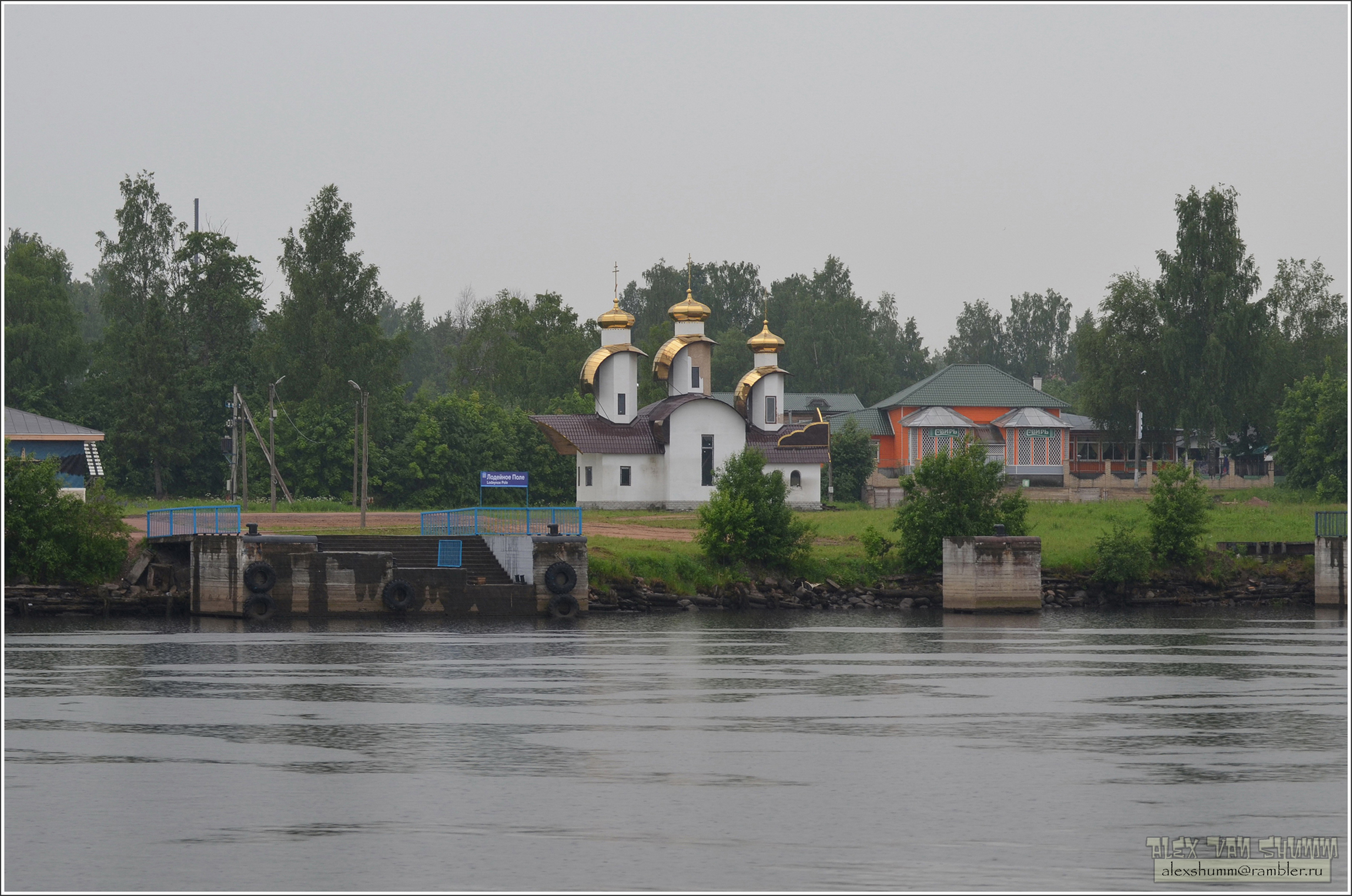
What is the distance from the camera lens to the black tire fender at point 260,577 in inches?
1855

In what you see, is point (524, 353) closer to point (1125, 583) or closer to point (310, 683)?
point (1125, 583)

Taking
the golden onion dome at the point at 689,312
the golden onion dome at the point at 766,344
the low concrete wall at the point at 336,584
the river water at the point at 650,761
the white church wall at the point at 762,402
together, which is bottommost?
the river water at the point at 650,761

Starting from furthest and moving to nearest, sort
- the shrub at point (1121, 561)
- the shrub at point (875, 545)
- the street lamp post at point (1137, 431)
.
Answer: the street lamp post at point (1137, 431) < the shrub at point (875, 545) < the shrub at point (1121, 561)

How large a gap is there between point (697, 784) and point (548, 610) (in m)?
26.5

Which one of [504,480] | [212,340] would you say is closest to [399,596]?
[504,480]

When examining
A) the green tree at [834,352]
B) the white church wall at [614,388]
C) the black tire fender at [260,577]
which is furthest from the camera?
the green tree at [834,352]

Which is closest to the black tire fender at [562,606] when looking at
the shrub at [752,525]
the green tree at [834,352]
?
the shrub at [752,525]

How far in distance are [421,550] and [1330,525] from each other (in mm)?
29985

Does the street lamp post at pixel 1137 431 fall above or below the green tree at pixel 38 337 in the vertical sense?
below

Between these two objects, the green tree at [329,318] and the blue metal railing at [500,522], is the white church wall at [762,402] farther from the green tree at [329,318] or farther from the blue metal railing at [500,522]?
the blue metal railing at [500,522]

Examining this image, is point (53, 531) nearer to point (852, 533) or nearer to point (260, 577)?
point (260, 577)

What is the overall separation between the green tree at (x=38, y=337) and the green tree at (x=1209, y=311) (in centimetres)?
5383

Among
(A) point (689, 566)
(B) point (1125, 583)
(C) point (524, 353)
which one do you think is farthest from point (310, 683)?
(C) point (524, 353)

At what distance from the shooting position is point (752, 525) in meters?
53.8
